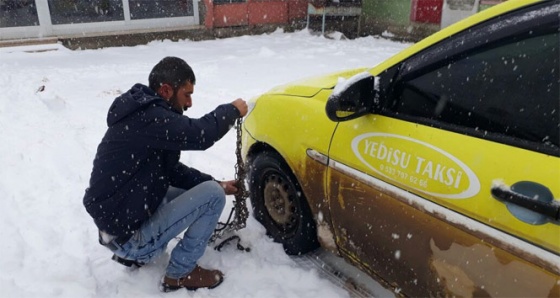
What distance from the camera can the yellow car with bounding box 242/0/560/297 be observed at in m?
1.62

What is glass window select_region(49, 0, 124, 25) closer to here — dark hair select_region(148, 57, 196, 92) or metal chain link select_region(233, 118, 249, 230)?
metal chain link select_region(233, 118, 249, 230)

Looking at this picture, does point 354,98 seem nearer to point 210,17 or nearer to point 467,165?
point 467,165

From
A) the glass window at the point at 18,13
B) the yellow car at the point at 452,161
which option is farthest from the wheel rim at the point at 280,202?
the glass window at the point at 18,13

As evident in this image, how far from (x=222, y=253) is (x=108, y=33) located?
30.5ft

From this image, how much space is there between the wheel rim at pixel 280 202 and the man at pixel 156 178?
0.44 metres

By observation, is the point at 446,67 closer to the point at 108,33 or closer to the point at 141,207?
the point at 141,207

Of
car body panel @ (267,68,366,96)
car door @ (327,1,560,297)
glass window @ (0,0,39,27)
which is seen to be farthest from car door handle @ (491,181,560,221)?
glass window @ (0,0,39,27)

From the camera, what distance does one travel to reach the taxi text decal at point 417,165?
70.8 inches

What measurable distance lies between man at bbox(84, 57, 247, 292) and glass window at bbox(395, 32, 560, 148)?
3.53 ft

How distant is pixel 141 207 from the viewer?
2.54 m

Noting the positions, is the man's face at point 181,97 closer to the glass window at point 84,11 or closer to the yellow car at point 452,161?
the yellow car at point 452,161

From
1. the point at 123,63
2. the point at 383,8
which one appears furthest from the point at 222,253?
the point at 383,8

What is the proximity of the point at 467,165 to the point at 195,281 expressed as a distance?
1.77 m

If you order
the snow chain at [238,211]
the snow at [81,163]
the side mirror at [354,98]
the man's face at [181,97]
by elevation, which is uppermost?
the side mirror at [354,98]
